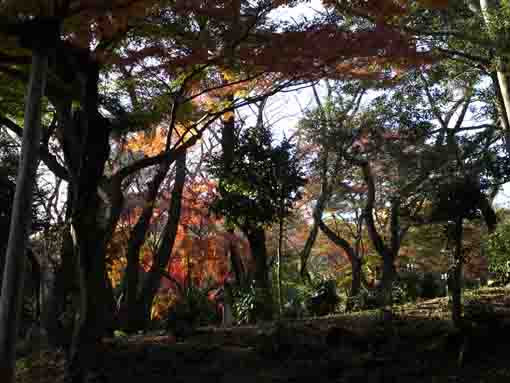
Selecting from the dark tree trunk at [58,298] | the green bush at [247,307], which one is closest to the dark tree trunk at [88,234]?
the dark tree trunk at [58,298]

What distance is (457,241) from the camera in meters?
5.95

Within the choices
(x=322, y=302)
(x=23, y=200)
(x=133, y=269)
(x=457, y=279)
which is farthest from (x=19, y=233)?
(x=322, y=302)

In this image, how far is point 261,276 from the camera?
34.4 ft

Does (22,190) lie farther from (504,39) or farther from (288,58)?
(504,39)

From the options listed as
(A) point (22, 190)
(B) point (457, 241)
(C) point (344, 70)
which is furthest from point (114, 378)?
(C) point (344, 70)

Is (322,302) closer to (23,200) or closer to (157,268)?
(157,268)

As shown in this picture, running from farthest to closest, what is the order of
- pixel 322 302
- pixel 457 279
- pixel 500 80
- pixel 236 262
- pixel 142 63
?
pixel 236 262, pixel 322 302, pixel 500 80, pixel 142 63, pixel 457 279

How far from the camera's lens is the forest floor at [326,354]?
5160 mm

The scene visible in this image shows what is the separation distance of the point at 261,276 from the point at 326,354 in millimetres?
4634

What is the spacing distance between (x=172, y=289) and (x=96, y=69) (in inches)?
512

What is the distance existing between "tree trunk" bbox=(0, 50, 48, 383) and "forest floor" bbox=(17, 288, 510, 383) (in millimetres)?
1756

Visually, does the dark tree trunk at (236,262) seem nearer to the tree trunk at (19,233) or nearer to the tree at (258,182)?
the tree at (258,182)

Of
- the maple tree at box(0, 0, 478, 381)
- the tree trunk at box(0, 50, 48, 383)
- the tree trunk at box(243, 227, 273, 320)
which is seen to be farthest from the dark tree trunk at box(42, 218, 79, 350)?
the tree trunk at box(243, 227, 273, 320)

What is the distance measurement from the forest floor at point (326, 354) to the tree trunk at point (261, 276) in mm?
2295
